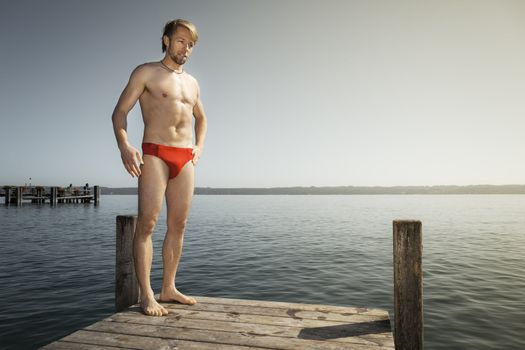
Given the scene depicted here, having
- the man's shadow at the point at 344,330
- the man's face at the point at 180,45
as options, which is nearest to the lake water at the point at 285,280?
the man's shadow at the point at 344,330

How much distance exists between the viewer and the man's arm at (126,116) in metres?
3.40

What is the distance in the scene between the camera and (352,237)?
63.1 ft

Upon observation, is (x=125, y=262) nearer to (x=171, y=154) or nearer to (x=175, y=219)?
(x=175, y=219)

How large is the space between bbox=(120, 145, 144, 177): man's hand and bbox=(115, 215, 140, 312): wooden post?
803 millimetres

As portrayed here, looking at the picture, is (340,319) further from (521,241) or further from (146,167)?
(521,241)

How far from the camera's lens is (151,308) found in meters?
3.55

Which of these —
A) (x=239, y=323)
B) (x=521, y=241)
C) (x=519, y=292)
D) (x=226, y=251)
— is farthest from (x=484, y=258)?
(x=239, y=323)

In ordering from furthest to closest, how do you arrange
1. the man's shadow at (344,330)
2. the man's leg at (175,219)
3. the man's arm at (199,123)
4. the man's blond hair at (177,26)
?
the man's arm at (199,123) → the man's leg at (175,219) → the man's blond hair at (177,26) → the man's shadow at (344,330)

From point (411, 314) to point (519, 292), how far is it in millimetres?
7640

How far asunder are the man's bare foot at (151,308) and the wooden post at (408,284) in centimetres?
229

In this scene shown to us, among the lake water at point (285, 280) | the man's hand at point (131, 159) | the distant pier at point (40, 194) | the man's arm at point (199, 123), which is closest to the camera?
the man's hand at point (131, 159)

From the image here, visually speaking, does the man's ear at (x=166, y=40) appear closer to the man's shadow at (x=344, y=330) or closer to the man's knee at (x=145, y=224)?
the man's knee at (x=145, y=224)

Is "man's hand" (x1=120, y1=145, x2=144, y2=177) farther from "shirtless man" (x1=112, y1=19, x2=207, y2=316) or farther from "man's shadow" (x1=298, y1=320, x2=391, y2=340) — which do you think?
"man's shadow" (x1=298, y1=320, x2=391, y2=340)

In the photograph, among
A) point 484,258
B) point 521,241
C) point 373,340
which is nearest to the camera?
point 373,340
